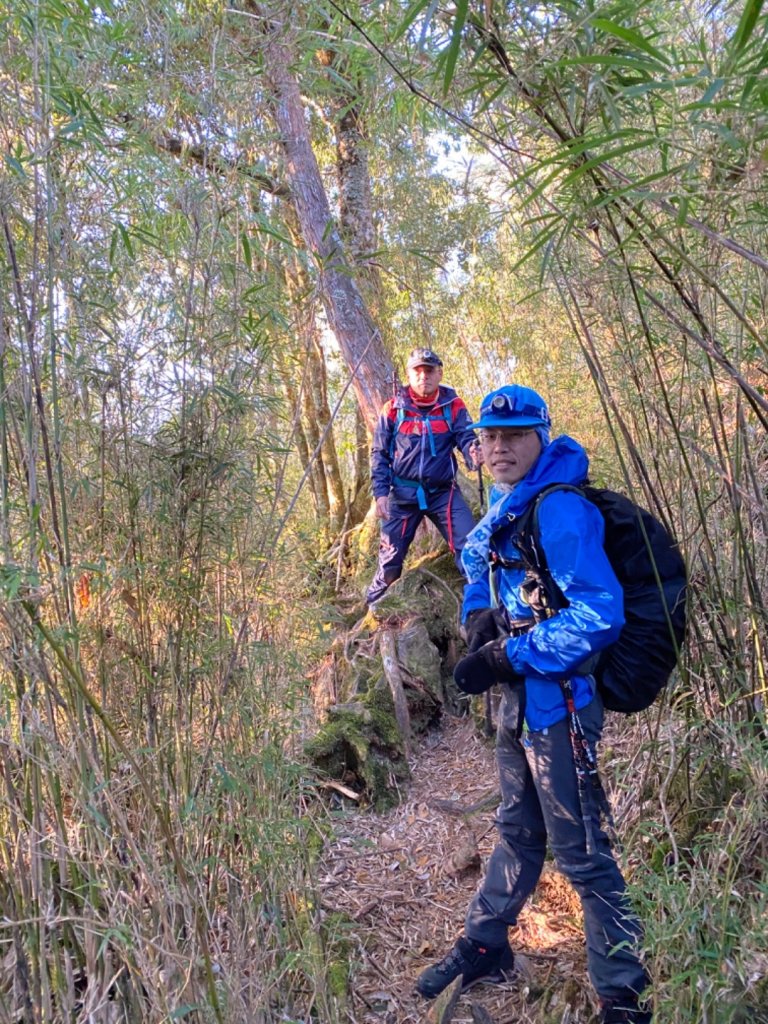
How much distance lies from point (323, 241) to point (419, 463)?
2689 mm

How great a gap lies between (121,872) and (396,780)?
7.79 ft

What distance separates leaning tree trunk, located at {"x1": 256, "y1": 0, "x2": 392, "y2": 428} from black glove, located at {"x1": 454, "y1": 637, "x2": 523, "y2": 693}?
97cm

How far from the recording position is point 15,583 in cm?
147

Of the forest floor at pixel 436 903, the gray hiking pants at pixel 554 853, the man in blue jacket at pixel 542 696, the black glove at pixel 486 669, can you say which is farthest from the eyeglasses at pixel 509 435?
the forest floor at pixel 436 903

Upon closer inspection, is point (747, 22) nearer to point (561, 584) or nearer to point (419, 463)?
point (561, 584)

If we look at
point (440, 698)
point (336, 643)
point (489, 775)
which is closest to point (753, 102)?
point (489, 775)

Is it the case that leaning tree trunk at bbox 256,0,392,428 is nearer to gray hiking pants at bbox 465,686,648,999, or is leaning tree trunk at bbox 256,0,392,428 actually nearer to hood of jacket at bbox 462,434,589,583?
hood of jacket at bbox 462,434,589,583

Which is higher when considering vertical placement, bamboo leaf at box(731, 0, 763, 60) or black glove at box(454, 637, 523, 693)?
bamboo leaf at box(731, 0, 763, 60)

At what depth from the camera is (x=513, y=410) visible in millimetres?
2166

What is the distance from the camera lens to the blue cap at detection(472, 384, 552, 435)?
2154mm

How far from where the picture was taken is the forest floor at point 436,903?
2.36m

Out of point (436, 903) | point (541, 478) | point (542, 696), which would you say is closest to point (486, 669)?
point (542, 696)

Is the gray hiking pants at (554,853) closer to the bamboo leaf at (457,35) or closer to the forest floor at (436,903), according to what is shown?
the forest floor at (436,903)

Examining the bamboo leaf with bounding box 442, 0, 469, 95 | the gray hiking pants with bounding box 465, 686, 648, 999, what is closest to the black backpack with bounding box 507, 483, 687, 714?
the gray hiking pants with bounding box 465, 686, 648, 999
